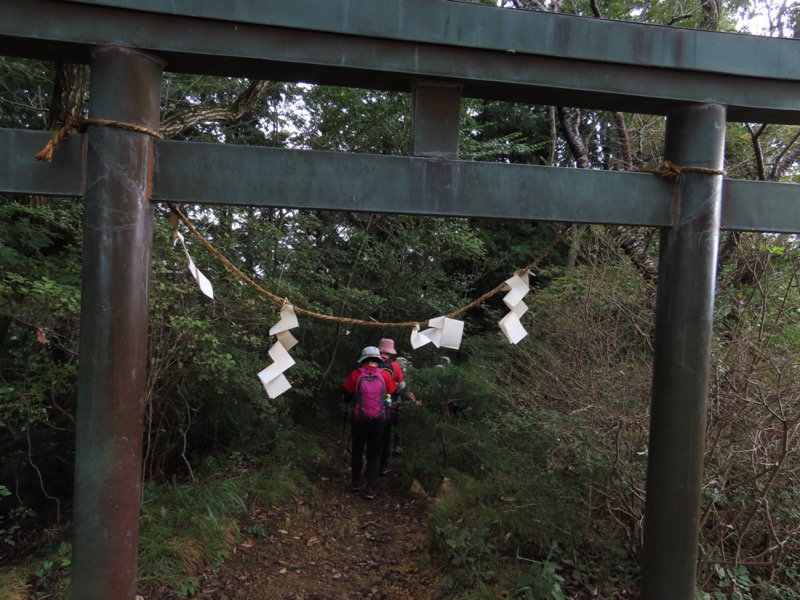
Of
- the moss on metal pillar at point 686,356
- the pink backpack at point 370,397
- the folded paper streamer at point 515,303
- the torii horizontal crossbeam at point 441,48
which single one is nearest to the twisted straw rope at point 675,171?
the moss on metal pillar at point 686,356

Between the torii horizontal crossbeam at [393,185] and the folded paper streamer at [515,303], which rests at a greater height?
the torii horizontal crossbeam at [393,185]

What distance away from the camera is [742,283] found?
4.69 m

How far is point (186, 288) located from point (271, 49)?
305 cm

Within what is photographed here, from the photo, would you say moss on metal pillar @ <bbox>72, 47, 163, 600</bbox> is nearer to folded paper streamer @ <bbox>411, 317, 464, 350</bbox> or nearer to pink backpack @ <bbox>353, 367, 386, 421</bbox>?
folded paper streamer @ <bbox>411, 317, 464, 350</bbox>

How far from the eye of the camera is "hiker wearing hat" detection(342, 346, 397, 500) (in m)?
5.26

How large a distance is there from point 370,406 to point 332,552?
1.39 meters

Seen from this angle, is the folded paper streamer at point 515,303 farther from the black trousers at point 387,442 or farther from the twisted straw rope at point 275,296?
the black trousers at point 387,442

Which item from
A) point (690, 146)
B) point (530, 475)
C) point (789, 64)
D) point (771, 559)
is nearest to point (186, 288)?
point (530, 475)

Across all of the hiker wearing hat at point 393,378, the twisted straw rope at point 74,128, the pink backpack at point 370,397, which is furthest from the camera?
the hiker wearing hat at point 393,378

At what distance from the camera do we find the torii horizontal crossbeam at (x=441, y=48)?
172 cm

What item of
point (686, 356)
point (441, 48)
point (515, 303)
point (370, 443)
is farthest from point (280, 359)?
point (370, 443)

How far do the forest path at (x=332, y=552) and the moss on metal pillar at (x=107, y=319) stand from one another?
2.24 meters

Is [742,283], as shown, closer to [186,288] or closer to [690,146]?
[690,146]

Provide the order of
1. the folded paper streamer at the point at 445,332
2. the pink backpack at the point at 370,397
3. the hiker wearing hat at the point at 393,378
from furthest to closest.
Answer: the hiker wearing hat at the point at 393,378 → the pink backpack at the point at 370,397 → the folded paper streamer at the point at 445,332
